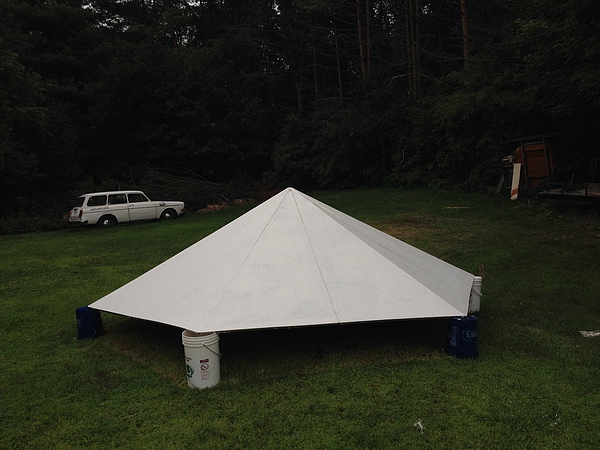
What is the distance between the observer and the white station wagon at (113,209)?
738 inches

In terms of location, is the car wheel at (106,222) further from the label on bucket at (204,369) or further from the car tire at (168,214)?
the label on bucket at (204,369)

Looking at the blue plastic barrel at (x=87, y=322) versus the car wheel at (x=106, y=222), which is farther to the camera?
the car wheel at (x=106, y=222)

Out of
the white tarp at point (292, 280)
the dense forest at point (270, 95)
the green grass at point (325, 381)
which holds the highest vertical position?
the dense forest at point (270, 95)

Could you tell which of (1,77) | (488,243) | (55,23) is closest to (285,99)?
(55,23)

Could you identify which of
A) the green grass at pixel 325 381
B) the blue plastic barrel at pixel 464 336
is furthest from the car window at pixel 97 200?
the blue plastic barrel at pixel 464 336

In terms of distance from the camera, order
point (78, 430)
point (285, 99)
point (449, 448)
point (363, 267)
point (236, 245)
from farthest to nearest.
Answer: point (285, 99) < point (236, 245) < point (363, 267) < point (78, 430) < point (449, 448)

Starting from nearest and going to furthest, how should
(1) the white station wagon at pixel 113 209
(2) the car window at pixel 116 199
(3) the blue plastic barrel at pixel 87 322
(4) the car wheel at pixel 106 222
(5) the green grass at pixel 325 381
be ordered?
(5) the green grass at pixel 325 381, (3) the blue plastic barrel at pixel 87 322, (1) the white station wagon at pixel 113 209, (4) the car wheel at pixel 106 222, (2) the car window at pixel 116 199

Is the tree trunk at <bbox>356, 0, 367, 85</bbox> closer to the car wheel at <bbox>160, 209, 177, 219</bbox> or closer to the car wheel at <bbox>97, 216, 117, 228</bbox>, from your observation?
the car wheel at <bbox>160, 209, 177, 219</bbox>

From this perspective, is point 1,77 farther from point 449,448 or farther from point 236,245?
point 449,448

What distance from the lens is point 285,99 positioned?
3778 cm

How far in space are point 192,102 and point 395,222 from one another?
61.9ft

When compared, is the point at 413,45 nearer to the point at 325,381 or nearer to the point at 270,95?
the point at 270,95

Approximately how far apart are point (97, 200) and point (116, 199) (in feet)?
2.43

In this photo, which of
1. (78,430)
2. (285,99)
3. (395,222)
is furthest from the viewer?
(285,99)
